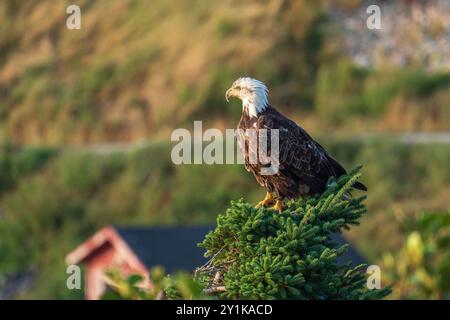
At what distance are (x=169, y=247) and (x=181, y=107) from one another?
482 inches

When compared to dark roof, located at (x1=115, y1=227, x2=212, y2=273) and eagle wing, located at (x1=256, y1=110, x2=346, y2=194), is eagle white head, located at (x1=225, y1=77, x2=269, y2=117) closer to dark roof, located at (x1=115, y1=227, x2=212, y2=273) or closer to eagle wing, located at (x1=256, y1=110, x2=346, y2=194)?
eagle wing, located at (x1=256, y1=110, x2=346, y2=194)

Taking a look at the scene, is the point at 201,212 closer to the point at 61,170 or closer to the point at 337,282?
the point at 61,170

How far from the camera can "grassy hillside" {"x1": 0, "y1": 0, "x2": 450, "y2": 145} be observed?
89.2ft

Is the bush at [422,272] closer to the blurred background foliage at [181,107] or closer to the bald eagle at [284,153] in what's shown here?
the bald eagle at [284,153]

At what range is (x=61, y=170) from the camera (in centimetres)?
2808

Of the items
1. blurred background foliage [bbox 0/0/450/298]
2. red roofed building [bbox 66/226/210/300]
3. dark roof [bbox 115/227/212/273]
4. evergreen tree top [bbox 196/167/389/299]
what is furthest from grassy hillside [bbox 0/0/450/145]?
evergreen tree top [bbox 196/167/389/299]

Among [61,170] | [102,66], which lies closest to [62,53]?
[102,66]

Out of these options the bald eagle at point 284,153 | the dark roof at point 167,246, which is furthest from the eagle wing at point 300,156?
the dark roof at point 167,246

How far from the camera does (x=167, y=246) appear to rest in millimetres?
16953

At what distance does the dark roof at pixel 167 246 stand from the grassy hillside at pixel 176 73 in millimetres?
8401

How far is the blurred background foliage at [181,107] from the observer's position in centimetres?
2452

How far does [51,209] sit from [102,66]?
637 cm

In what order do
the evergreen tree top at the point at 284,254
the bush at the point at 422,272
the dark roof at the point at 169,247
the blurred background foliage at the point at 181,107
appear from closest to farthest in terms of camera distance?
1. the evergreen tree top at the point at 284,254
2. the bush at the point at 422,272
3. the dark roof at the point at 169,247
4. the blurred background foliage at the point at 181,107

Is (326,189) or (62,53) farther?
(62,53)
